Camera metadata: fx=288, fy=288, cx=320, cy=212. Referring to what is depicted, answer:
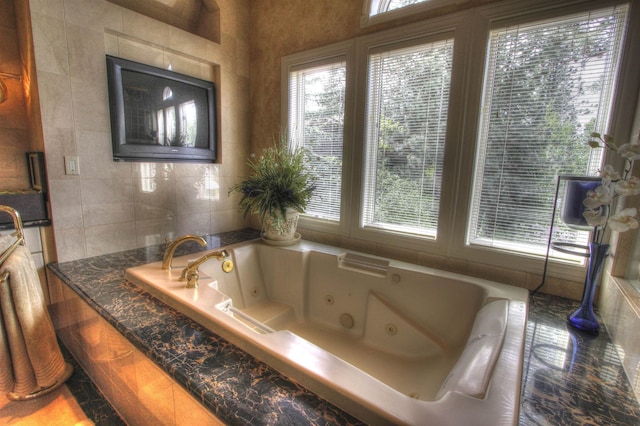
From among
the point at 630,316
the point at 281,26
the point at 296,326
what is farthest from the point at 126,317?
the point at 281,26

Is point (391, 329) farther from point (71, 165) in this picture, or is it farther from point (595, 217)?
point (71, 165)

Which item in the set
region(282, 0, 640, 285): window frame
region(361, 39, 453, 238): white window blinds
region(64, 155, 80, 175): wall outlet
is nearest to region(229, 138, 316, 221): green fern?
region(282, 0, 640, 285): window frame

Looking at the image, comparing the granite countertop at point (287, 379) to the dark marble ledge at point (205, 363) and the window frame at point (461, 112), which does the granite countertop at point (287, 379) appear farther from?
the window frame at point (461, 112)

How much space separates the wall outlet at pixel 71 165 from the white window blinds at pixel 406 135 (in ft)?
5.74

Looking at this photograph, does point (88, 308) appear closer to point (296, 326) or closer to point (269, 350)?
point (269, 350)

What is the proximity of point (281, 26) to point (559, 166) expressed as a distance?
212 centimetres

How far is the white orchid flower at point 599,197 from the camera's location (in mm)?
984

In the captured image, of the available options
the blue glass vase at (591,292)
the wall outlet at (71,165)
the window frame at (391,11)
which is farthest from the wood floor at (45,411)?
the window frame at (391,11)

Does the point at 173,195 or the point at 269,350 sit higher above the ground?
the point at 173,195

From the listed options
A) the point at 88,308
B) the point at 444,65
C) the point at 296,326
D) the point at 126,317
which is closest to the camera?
the point at 126,317

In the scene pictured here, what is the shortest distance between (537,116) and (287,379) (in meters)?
1.62

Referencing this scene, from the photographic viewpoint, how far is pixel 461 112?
1585mm

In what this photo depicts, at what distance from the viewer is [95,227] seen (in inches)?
70.2

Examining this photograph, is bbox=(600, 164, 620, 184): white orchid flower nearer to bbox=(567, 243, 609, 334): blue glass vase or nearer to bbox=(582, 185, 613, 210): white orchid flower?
bbox=(582, 185, 613, 210): white orchid flower
